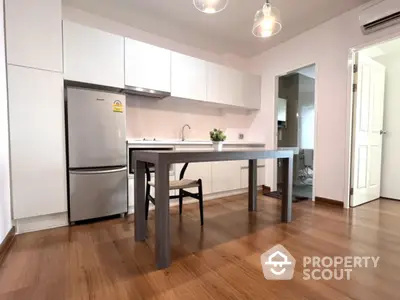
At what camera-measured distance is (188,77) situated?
3223 millimetres

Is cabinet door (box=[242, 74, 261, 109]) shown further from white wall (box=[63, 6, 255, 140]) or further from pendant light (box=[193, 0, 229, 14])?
pendant light (box=[193, 0, 229, 14])

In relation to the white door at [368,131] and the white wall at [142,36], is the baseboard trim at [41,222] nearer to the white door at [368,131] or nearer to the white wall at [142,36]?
the white wall at [142,36]

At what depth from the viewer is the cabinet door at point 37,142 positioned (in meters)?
2.00

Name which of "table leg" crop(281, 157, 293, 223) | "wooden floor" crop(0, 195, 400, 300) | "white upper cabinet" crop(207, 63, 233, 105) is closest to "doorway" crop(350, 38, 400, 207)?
"wooden floor" crop(0, 195, 400, 300)

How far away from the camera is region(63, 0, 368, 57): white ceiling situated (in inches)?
104

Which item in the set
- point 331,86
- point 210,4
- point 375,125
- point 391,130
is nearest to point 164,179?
point 210,4

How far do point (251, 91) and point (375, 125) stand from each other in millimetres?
2033

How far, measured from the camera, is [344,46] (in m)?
2.89

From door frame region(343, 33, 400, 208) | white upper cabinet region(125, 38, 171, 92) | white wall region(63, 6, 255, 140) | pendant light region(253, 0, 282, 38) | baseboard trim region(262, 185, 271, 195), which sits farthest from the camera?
baseboard trim region(262, 185, 271, 195)

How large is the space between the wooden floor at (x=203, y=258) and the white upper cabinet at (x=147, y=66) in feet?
5.70

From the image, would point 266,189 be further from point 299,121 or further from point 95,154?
point 95,154

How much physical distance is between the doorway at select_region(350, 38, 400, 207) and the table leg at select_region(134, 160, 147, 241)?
2771 mm

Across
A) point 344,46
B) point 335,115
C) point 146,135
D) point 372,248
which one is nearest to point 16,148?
point 146,135

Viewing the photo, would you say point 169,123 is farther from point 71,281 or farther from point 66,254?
point 71,281
